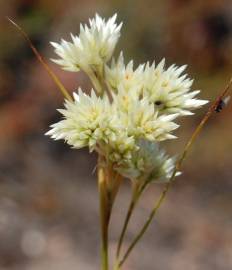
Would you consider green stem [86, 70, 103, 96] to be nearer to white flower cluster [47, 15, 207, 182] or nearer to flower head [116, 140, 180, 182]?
white flower cluster [47, 15, 207, 182]

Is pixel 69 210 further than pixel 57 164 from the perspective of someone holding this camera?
No

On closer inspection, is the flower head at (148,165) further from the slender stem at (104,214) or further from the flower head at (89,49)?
the flower head at (89,49)

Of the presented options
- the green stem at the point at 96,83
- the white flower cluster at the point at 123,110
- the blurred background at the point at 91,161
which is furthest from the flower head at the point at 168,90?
the blurred background at the point at 91,161

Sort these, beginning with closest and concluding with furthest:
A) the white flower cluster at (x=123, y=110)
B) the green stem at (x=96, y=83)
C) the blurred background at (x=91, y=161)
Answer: the white flower cluster at (x=123, y=110) < the green stem at (x=96, y=83) < the blurred background at (x=91, y=161)

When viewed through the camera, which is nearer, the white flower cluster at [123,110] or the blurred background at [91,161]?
the white flower cluster at [123,110]

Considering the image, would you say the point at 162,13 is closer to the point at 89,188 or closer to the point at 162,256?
the point at 89,188

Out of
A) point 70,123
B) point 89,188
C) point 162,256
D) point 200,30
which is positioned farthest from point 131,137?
point 200,30

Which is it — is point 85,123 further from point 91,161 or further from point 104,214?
point 91,161

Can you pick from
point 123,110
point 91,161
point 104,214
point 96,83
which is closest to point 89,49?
point 96,83

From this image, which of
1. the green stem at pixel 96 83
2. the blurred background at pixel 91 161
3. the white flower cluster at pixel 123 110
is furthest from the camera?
the blurred background at pixel 91 161
